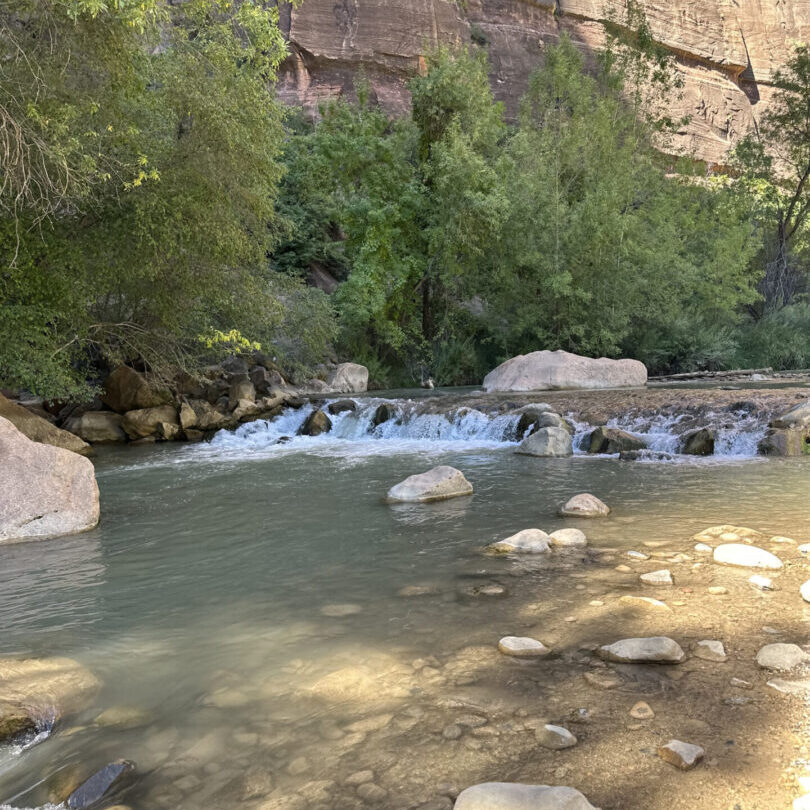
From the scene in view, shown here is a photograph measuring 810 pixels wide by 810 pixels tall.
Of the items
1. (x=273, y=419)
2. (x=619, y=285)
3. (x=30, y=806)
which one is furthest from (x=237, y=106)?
(x=619, y=285)

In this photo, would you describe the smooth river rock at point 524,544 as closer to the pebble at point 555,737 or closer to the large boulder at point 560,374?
the pebble at point 555,737

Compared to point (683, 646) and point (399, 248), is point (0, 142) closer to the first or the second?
point (683, 646)

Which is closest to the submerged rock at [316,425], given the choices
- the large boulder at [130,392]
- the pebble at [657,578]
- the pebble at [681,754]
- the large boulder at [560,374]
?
the large boulder at [130,392]

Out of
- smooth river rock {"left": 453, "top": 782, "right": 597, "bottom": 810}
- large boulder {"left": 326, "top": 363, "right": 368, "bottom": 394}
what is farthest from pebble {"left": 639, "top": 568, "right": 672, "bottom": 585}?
large boulder {"left": 326, "top": 363, "right": 368, "bottom": 394}

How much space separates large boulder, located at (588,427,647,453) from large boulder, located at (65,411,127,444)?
1003cm

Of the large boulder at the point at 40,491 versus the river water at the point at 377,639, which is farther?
the large boulder at the point at 40,491

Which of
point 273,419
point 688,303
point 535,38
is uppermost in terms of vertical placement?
point 535,38

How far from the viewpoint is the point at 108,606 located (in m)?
4.59

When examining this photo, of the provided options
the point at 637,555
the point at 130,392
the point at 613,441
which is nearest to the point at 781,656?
the point at 637,555

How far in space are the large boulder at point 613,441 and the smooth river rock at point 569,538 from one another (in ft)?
18.0

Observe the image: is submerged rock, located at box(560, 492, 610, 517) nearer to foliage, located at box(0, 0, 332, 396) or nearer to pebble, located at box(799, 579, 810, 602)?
pebble, located at box(799, 579, 810, 602)

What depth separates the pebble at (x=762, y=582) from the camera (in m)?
4.11

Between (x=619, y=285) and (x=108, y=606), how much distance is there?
2106 centimetres

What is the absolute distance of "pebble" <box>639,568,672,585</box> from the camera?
4281 millimetres
